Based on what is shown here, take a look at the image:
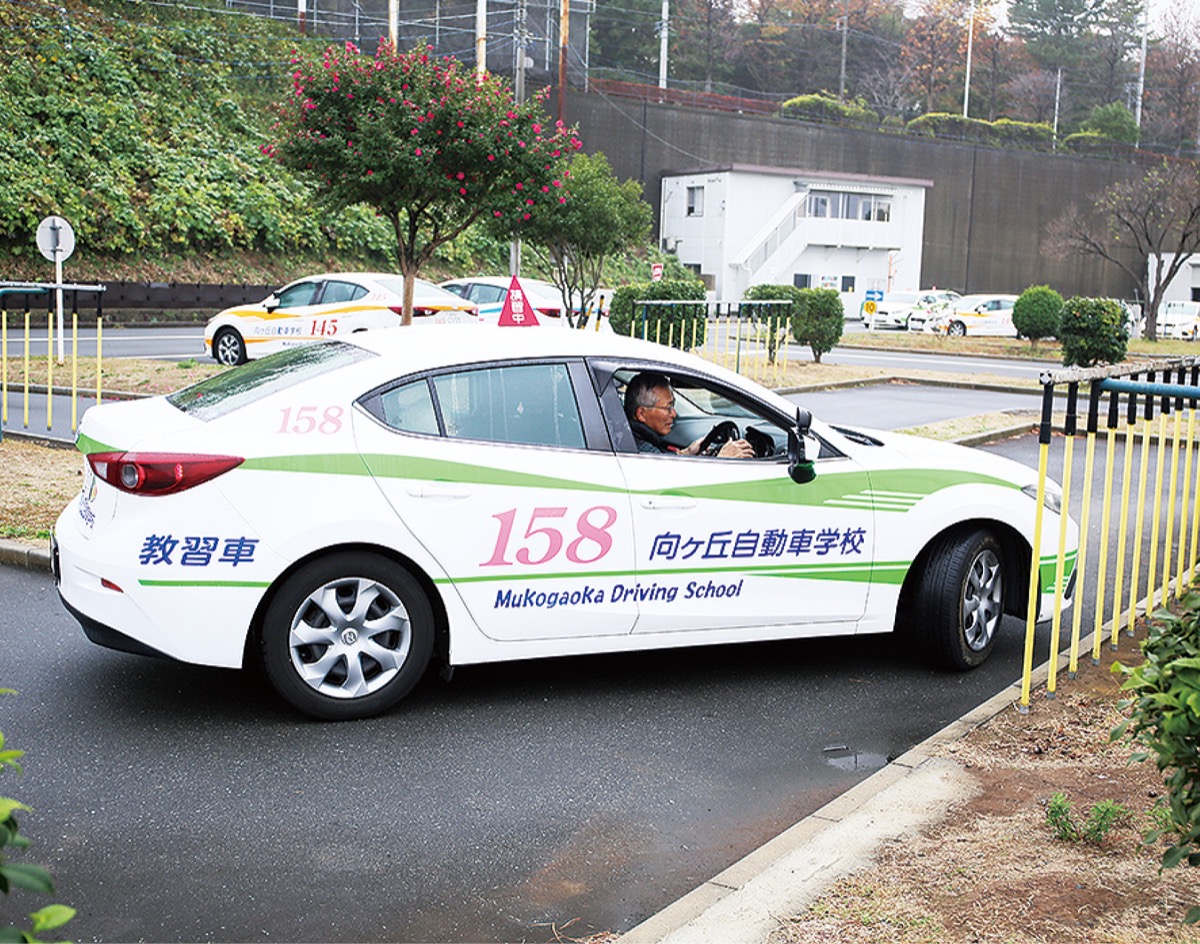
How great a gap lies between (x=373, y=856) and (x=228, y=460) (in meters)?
1.77

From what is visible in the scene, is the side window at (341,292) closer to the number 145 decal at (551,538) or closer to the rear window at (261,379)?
the rear window at (261,379)

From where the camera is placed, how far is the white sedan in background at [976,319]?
47312 mm

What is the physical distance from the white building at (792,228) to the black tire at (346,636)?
55629mm

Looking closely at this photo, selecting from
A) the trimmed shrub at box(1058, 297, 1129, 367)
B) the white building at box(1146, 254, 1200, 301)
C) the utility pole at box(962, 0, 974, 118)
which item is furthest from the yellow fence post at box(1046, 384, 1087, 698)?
the utility pole at box(962, 0, 974, 118)

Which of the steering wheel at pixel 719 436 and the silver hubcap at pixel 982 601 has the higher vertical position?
the steering wheel at pixel 719 436

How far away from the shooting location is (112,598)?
552 cm

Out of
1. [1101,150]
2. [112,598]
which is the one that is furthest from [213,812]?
[1101,150]

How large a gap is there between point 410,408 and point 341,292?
1652 centimetres

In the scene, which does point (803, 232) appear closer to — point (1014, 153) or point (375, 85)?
point (1014, 153)

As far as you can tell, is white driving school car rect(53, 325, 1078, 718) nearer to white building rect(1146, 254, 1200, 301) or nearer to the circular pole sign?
the circular pole sign

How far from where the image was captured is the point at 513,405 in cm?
609

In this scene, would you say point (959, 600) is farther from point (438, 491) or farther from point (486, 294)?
point (486, 294)

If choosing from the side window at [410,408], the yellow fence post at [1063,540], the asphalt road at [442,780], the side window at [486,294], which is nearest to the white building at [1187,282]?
the side window at [486,294]

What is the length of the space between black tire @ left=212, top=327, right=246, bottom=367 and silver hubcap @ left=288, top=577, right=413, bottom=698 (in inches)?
674
